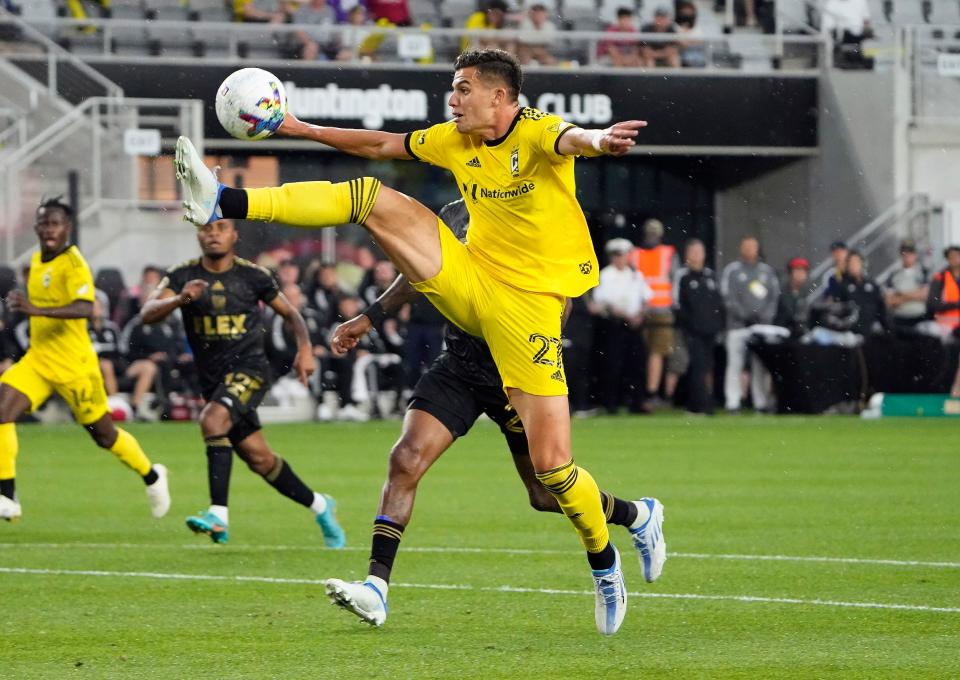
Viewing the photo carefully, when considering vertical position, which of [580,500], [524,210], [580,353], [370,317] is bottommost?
[580,353]

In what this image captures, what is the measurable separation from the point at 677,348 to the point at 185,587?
1524 cm

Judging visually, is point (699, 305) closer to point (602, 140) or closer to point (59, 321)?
point (59, 321)

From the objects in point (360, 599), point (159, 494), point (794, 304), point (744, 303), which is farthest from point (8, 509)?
point (794, 304)

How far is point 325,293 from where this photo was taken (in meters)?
22.5

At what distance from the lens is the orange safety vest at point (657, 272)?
2355 centimetres

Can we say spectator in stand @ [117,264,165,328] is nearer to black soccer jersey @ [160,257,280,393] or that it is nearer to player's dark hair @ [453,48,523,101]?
black soccer jersey @ [160,257,280,393]

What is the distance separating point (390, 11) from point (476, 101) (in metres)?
19.6

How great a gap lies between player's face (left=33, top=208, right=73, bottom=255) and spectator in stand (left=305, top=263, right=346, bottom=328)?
32.8 feet

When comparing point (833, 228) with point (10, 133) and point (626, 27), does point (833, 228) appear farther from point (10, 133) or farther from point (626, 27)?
point (10, 133)

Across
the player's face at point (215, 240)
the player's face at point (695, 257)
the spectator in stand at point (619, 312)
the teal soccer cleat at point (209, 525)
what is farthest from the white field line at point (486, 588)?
the player's face at point (695, 257)

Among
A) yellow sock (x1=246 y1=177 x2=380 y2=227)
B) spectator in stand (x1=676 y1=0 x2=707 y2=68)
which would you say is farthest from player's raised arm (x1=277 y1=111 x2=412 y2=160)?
spectator in stand (x1=676 y1=0 x2=707 y2=68)

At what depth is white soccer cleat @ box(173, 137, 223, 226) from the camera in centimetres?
664

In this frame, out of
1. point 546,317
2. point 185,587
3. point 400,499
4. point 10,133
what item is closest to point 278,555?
point 185,587

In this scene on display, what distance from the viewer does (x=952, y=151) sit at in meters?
27.6
